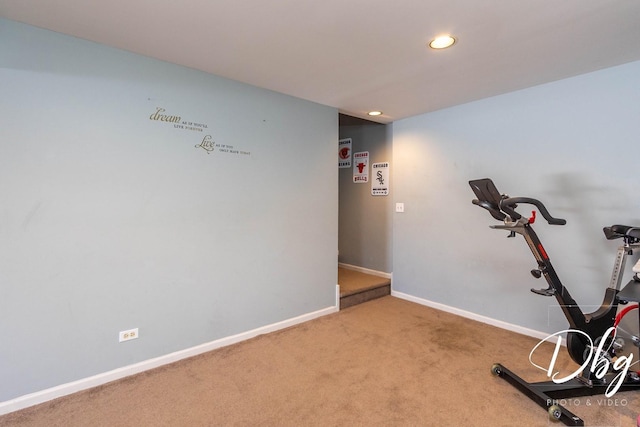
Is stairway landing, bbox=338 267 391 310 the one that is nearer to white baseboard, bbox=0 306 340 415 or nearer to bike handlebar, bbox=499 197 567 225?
white baseboard, bbox=0 306 340 415

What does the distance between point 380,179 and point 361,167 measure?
1.36 ft

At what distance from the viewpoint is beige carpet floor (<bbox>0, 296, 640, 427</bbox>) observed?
1.87 metres

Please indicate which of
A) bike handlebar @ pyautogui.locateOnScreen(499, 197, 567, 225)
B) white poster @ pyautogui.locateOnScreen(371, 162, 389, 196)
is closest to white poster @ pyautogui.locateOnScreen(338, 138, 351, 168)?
white poster @ pyautogui.locateOnScreen(371, 162, 389, 196)

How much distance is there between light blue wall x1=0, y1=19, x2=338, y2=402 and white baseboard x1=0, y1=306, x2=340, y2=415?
0.15ft

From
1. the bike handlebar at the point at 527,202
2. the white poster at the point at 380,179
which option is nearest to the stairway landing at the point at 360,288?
the white poster at the point at 380,179

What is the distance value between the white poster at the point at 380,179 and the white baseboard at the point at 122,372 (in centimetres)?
216

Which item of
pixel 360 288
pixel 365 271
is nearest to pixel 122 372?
pixel 360 288

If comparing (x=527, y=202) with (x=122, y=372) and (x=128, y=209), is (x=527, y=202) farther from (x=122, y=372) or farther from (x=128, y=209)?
(x=122, y=372)

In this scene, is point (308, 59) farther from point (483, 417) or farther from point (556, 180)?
point (483, 417)

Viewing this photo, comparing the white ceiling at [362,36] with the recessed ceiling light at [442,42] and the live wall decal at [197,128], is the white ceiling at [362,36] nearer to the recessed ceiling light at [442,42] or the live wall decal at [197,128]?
the recessed ceiling light at [442,42]

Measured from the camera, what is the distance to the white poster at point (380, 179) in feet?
14.2

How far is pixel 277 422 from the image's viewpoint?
1.84 m

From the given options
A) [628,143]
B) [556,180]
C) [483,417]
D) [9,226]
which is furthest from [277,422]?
[628,143]

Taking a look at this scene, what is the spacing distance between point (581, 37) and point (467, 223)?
1895 mm
